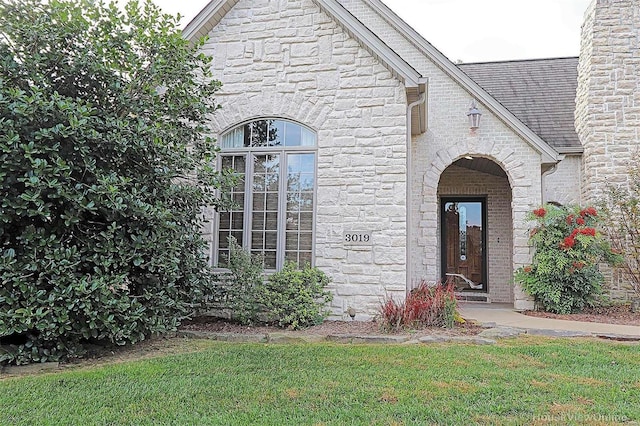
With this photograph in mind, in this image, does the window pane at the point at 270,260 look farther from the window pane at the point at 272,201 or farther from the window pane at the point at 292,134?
the window pane at the point at 292,134

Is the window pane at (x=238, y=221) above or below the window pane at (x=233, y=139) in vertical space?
below

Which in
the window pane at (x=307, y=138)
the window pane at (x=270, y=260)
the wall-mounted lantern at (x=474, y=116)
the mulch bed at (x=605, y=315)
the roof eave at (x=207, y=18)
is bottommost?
the mulch bed at (x=605, y=315)

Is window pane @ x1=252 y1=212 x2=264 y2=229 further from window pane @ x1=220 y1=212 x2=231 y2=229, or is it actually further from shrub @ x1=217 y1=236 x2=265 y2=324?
shrub @ x1=217 y1=236 x2=265 y2=324

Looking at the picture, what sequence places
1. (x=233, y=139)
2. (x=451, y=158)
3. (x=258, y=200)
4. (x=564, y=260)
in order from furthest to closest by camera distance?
(x=451, y=158) → (x=564, y=260) → (x=233, y=139) → (x=258, y=200)

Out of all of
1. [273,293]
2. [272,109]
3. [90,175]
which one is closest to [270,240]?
[273,293]

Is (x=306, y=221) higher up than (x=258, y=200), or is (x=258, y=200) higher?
(x=258, y=200)

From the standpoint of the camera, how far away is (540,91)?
12.6 metres

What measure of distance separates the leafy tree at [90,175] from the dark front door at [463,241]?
806cm

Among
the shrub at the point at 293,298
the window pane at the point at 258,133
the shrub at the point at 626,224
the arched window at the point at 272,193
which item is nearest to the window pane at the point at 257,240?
the arched window at the point at 272,193

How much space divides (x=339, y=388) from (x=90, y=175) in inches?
130

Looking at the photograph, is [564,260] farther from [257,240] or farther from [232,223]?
[232,223]

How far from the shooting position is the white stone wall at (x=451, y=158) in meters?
9.45

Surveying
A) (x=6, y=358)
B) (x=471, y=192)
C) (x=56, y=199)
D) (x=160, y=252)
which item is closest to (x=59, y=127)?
(x=56, y=199)

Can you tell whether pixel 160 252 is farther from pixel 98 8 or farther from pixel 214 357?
pixel 98 8
